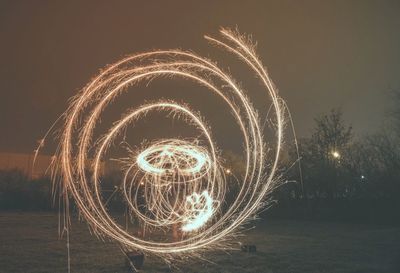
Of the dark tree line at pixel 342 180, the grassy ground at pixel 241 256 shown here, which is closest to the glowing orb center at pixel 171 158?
the grassy ground at pixel 241 256

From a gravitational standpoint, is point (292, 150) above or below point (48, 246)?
above

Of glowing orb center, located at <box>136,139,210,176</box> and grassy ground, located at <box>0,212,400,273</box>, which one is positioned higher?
glowing orb center, located at <box>136,139,210,176</box>

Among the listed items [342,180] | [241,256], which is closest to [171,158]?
[241,256]

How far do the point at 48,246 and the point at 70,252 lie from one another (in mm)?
1485

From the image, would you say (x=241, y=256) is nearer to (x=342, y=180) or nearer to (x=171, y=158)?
(x=171, y=158)

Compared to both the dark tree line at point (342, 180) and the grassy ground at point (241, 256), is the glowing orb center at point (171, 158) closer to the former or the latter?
the grassy ground at point (241, 256)

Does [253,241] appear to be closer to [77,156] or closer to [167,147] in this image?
[167,147]

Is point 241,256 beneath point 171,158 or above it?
beneath

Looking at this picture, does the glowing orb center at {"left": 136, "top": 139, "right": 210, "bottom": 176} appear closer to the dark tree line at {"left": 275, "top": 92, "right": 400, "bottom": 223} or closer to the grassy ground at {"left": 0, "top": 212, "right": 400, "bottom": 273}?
the grassy ground at {"left": 0, "top": 212, "right": 400, "bottom": 273}

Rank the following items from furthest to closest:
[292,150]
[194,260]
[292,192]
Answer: [292,150]
[292,192]
[194,260]

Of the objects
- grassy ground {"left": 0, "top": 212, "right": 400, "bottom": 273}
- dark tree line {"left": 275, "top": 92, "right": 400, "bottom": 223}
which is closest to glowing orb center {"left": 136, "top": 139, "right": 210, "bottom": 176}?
grassy ground {"left": 0, "top": 212, "right": 400, "bottom": 273}

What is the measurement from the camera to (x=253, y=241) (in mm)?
14062

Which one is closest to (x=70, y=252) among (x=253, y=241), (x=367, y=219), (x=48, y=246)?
(x=48, y=246)

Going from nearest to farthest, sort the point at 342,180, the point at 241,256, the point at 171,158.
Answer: the point at 241,256
the point at 171,158
the point at 342,180
